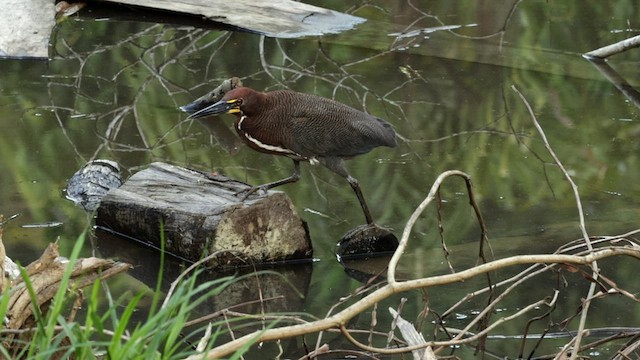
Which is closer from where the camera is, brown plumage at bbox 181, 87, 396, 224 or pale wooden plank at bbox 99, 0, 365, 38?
brown plumage at bbox 181, 87, 396, 224

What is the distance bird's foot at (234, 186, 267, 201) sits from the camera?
5.43 m

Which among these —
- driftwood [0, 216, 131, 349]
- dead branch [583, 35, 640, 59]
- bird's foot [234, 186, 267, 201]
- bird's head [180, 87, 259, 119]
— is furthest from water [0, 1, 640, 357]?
driftwood [0, 216, 131, 349]

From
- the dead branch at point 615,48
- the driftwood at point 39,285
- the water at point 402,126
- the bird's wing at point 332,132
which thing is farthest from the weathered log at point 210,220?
the dead branch at point 615,48

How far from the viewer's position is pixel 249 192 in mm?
5414

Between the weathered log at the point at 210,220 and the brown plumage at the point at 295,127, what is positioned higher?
the brown plumage at the point at 295,127

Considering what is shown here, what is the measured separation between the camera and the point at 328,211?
606 cm

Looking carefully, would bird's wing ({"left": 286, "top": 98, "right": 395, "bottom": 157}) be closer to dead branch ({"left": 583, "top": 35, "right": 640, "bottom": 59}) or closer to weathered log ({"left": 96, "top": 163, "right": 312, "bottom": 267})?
weathered log ({"left": 96, "top": 163, "right": 312, "bottom": 267})

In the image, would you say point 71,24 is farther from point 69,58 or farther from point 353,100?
point 353,100

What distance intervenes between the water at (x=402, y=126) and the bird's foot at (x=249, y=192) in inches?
16.0

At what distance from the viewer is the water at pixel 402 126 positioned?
5539mm

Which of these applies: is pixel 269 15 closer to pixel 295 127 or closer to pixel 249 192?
pixel 295 127

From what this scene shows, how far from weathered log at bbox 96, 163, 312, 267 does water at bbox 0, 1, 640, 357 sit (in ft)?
0.50

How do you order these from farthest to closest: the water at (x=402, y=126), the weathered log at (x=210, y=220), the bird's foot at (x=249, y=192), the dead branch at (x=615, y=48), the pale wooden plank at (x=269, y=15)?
the pale wooden plank at (x=269, y=15) → the dead branch at (x=615, y=48) → the water at (x=402, y=126) → the bird's foot at (x=249, y=192) → the weathered log at (x=210, y=220)

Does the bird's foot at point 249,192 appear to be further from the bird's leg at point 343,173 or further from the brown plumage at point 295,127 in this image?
the bird's leg at point 343,173
